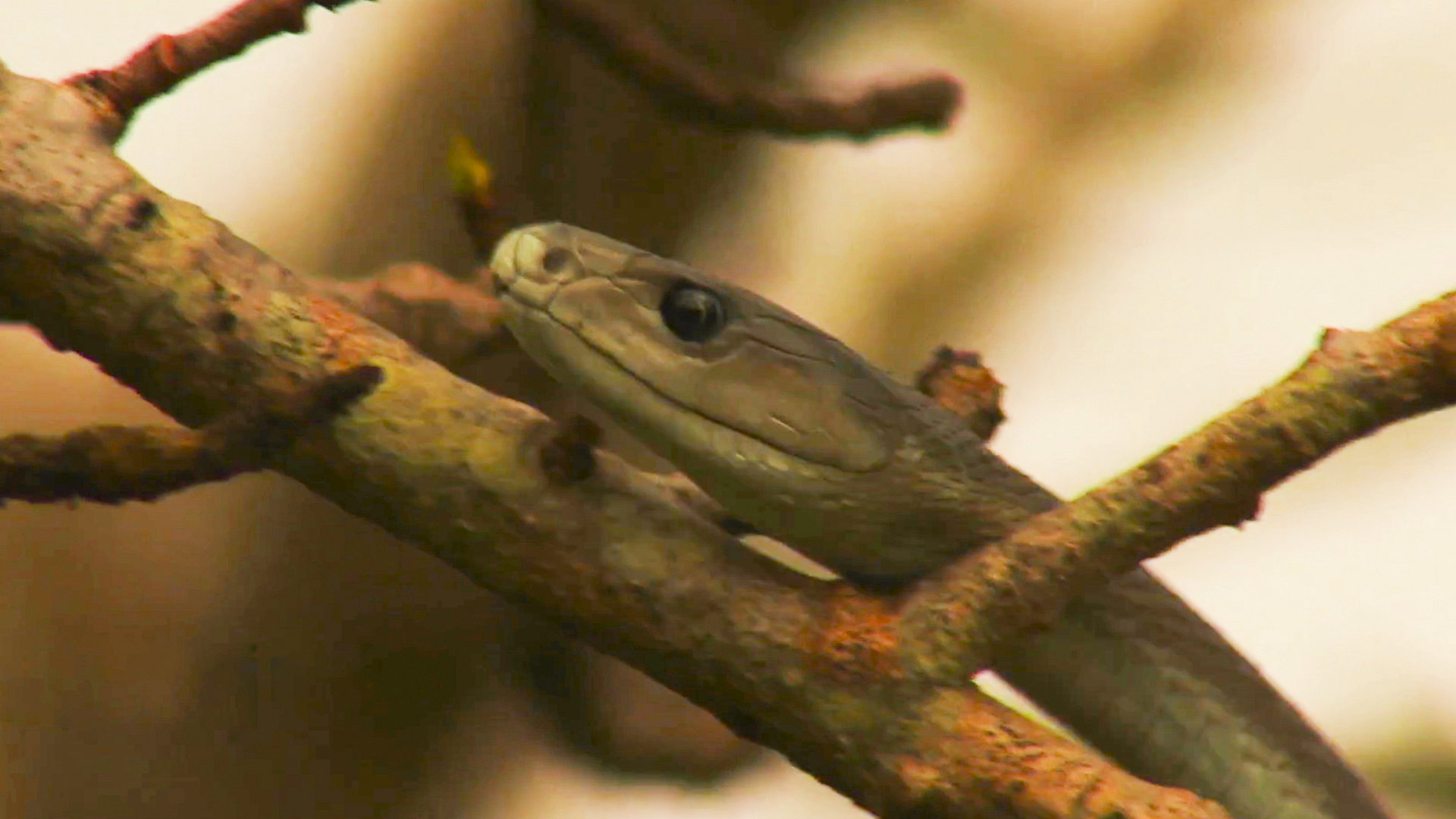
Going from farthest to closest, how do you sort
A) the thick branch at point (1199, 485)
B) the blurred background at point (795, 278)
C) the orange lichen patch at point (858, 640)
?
the blurred background at point (795, 278) → the orange lichen patch at point (858, 640) → the thick branch at point (1199, 485)

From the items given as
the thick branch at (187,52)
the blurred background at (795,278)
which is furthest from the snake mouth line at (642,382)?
the blurred background at (795,278)

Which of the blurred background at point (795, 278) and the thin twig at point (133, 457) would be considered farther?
the blurred background at point (795, 278)

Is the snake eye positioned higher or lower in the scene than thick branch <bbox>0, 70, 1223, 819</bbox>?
higher

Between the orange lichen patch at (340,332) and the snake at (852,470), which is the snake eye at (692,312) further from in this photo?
the orange lichen patch at (340,332)

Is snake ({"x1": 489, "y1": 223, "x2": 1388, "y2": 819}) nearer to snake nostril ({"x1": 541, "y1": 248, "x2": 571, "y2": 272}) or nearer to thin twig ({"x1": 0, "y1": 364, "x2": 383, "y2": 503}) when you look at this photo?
snake nostril ({"x1": 541, "y1": 248, "x2": 571, "y2": 272})

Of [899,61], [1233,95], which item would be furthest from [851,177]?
[1233,95]

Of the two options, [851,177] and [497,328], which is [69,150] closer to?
[497,328]

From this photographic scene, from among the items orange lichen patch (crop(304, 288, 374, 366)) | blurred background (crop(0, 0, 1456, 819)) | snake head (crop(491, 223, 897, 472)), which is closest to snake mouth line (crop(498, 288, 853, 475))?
snake head (crop(491, 223, 897, 472))
